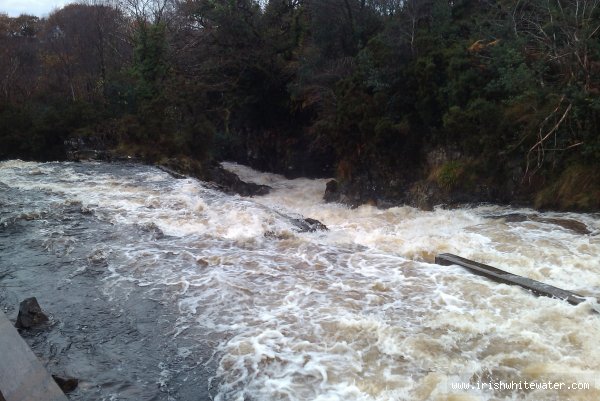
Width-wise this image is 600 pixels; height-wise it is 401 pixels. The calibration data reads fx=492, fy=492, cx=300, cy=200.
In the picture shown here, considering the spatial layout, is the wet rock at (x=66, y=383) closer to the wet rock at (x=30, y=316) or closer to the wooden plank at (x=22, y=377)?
the wooden plank at (x=22, y=377)

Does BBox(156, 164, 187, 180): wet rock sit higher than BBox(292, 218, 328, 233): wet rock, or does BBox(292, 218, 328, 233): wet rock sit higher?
BBox(156, 164, 187, 180): wet rock

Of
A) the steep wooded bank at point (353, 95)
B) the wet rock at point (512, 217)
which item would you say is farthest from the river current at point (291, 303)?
the steep wooded bank at point (353, 95)

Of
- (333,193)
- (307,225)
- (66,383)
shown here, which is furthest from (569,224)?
(66,383)

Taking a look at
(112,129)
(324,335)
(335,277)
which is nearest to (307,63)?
(112,129)

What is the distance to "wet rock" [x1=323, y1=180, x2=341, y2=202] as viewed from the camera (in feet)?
48.9

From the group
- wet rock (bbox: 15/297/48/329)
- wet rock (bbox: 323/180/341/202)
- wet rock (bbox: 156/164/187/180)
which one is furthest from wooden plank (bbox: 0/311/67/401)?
wet rock (bbox: 323/180/341/202)

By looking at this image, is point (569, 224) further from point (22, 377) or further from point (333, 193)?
point (22, 377)

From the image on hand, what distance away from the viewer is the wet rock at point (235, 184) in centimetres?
1698

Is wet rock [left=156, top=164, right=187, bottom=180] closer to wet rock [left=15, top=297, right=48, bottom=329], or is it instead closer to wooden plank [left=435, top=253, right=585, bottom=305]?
wet rock [left=15, top=297, right=48, bottom=329]

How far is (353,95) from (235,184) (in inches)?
223

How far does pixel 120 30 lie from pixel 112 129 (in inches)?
481

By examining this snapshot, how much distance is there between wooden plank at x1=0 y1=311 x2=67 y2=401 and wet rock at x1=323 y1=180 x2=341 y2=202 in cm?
1128

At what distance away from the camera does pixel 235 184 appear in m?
17.5

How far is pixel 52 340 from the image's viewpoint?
5.04 m
